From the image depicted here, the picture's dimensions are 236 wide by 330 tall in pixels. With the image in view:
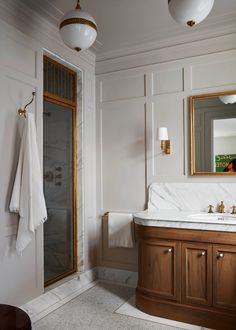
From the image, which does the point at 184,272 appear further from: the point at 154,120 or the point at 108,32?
the point at 108,32

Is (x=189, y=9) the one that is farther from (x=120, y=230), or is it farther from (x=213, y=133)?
(x=120, y=230)

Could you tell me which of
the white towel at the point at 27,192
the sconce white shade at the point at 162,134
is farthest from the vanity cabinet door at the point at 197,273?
the white towel at the point at 27,192

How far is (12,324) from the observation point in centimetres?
147

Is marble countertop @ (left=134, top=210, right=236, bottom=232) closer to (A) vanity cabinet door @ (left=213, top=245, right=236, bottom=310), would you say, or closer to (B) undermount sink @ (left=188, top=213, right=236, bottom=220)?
(B) undermount sink @ (left=188, top=213, right=236, bottom=220)

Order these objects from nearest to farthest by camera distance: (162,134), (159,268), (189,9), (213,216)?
(189,9), (159,268), (213,216), (162,134)

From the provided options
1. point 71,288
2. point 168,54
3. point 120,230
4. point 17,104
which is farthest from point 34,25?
point 71,288

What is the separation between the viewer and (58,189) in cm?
322

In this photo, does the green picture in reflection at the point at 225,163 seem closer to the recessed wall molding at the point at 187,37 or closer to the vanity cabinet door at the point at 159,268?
the vanity cabinet door at the point at 159,268

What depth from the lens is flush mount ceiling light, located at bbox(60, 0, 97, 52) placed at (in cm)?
217

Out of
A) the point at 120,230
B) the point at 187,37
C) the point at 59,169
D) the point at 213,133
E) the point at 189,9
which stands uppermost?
the point at 187,37

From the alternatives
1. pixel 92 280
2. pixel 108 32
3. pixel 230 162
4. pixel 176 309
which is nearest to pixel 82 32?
pixel 108 32

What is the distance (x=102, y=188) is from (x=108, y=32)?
1.77 meters

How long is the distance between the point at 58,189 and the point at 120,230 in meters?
0.83

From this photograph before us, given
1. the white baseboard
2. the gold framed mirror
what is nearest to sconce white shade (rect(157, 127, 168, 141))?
the gold framed mirror
